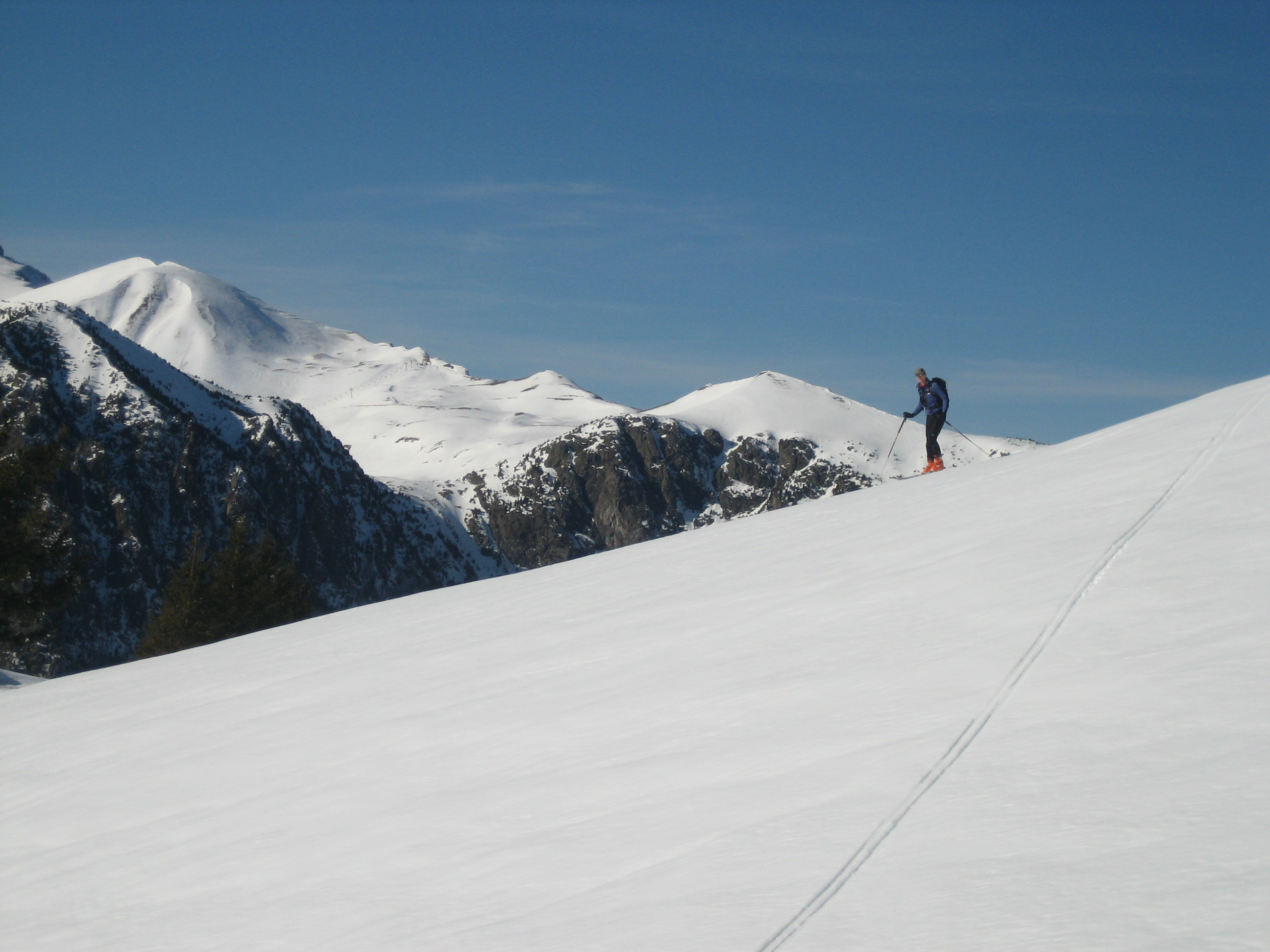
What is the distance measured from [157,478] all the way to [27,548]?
371 ft

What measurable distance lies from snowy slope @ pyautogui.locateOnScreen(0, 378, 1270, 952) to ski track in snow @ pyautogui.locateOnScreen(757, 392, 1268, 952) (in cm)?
2

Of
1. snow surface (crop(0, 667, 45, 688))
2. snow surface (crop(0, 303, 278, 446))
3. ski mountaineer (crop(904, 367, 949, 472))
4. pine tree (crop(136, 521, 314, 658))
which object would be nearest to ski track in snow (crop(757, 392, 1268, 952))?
ski mountaineer (crop(904, 367, 949, 472))

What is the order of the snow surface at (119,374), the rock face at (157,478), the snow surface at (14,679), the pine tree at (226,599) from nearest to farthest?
the snow surface at (14,679)
the pine tree at (226,599)
the rock face at (157,478)
the snow surface at (119,374)

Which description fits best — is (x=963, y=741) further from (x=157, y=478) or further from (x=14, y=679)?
(x=157, y=478)

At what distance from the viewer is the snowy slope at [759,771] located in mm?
3908

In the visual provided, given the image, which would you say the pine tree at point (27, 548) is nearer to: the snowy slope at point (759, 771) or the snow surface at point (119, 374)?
the snowy slope at point (759, 771)

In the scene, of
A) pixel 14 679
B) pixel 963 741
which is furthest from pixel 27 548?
pixel 963 741

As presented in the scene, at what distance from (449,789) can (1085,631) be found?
3829 millimetres

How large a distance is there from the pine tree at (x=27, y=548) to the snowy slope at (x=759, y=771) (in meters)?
16.5

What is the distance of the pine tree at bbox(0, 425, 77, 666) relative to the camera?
2541cm

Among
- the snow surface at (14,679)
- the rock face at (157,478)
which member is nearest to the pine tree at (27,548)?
the snow surface at (14,679)

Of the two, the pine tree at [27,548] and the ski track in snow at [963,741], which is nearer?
the ski track in snow at [963,741]

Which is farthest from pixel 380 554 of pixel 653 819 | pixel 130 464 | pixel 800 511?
pixel 653 819

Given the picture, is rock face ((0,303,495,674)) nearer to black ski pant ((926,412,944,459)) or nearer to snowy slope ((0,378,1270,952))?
black ski pant ((926,412,944,459))
